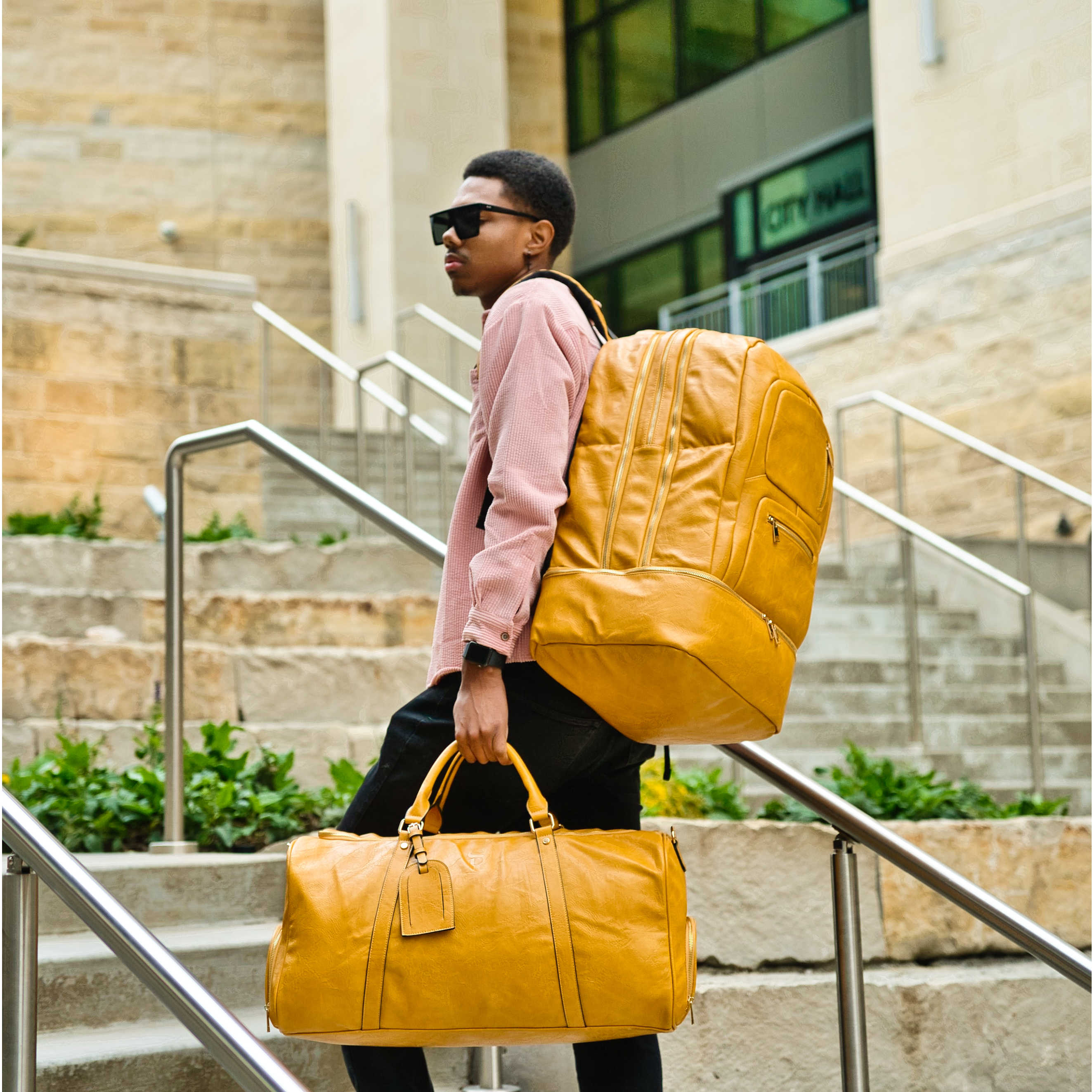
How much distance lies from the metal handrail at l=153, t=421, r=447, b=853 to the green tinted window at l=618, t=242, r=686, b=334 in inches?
525

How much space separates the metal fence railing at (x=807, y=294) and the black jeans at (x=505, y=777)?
33.5 feet

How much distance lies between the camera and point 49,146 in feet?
47.2

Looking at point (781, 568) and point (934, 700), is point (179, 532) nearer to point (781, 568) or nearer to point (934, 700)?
point (781, 568)

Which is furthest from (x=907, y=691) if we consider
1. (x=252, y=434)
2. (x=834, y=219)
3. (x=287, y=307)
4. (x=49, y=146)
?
(x=49, y=146)

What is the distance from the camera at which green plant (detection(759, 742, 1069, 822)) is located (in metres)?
4.20

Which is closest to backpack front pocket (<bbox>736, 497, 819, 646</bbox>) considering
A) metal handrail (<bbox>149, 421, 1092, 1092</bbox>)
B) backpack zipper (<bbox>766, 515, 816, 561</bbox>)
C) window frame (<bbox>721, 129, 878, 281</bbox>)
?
backpack zipper (<bbox>766, 515, 816, 561</bbox>)

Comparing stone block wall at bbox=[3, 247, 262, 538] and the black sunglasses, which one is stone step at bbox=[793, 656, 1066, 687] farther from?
the black sunglasses

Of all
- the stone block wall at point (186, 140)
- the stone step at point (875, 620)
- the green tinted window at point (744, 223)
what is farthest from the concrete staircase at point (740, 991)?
the green tinted window at point (744, 223)

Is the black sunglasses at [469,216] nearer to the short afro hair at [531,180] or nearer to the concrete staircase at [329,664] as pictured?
Answer: the short afro hair at [531,180]

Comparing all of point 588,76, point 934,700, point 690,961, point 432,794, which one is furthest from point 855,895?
point 588,76

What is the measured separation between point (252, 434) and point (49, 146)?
1242cm

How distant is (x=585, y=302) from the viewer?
6.58ft

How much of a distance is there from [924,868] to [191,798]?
90.0 inches

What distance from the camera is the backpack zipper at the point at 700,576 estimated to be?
5.65ft
